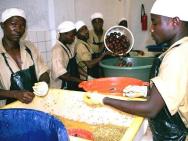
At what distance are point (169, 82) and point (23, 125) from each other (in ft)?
1.91

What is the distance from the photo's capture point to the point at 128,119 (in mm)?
1359

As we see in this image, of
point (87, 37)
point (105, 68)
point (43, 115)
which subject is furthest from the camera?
point (87, 37)

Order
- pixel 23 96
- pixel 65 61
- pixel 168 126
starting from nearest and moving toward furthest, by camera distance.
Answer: pixel 168 126 → pixel 23 96 → pixel 65 61

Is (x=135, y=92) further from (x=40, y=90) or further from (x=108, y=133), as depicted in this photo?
(x=40, y=90)

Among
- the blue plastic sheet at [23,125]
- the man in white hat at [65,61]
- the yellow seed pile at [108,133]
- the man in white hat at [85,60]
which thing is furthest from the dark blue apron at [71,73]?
the blue plastic sheet at [23,125]

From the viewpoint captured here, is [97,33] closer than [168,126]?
No

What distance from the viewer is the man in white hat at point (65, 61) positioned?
2297 mm

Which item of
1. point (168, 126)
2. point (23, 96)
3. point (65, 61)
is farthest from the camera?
point (65, 61)

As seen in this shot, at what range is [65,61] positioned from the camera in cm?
241

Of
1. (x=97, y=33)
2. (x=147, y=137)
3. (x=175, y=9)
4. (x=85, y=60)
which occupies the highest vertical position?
(x=175, y=9)

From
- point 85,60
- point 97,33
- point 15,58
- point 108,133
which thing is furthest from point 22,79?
point 97,33

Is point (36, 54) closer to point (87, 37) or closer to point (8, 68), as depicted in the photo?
point (8, 68)

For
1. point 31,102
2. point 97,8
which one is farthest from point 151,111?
point 97,8

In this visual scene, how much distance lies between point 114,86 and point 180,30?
2.52 feet
